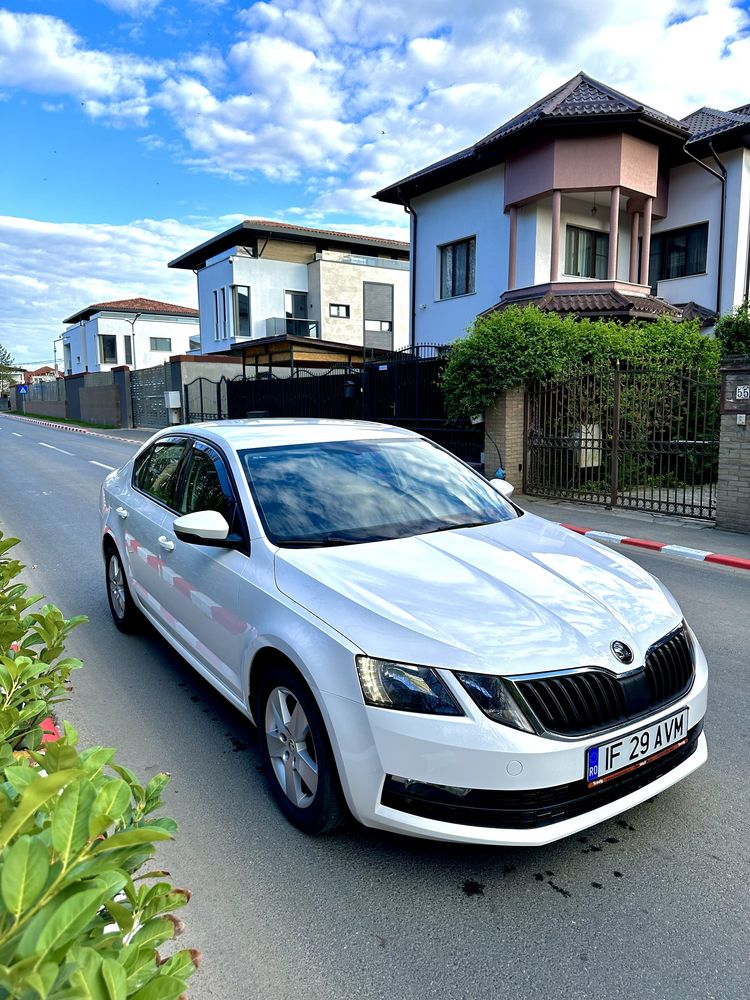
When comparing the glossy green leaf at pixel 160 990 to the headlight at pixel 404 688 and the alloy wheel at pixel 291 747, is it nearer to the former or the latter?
the headlight at pixel 404 688

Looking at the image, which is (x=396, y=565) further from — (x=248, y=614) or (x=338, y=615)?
(x=248, y=614)

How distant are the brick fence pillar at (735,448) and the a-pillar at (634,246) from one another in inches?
473

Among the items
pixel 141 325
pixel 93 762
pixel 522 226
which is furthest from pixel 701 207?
pixel 141 325

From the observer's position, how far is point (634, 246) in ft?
→ 65.6

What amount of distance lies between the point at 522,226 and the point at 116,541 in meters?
17.4

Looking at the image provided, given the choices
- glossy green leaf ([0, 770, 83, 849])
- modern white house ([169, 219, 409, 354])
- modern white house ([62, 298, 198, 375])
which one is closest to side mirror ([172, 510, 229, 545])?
glossy green leaf ([0, 770, 83, 849])

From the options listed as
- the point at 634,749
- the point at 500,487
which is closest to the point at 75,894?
the point at 634,749

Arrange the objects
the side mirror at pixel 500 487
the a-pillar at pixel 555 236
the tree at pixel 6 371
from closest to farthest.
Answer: the side mirror at pixel 500 487, the a-pillar at pixel 555 236, the tree at pixel 6 371

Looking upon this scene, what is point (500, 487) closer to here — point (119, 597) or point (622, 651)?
point (622, 651)

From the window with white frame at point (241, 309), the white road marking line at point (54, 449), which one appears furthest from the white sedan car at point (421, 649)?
the window with white frame at point (241, 309)

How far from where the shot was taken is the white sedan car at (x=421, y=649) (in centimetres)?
244

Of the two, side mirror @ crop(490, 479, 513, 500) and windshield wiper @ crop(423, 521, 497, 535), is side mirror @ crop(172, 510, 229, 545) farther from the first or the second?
side mirror @ crop(490, 479, 513, 500)

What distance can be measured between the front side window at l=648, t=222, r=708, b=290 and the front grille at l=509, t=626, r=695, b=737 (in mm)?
20180

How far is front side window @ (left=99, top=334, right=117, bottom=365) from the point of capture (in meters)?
57.6
